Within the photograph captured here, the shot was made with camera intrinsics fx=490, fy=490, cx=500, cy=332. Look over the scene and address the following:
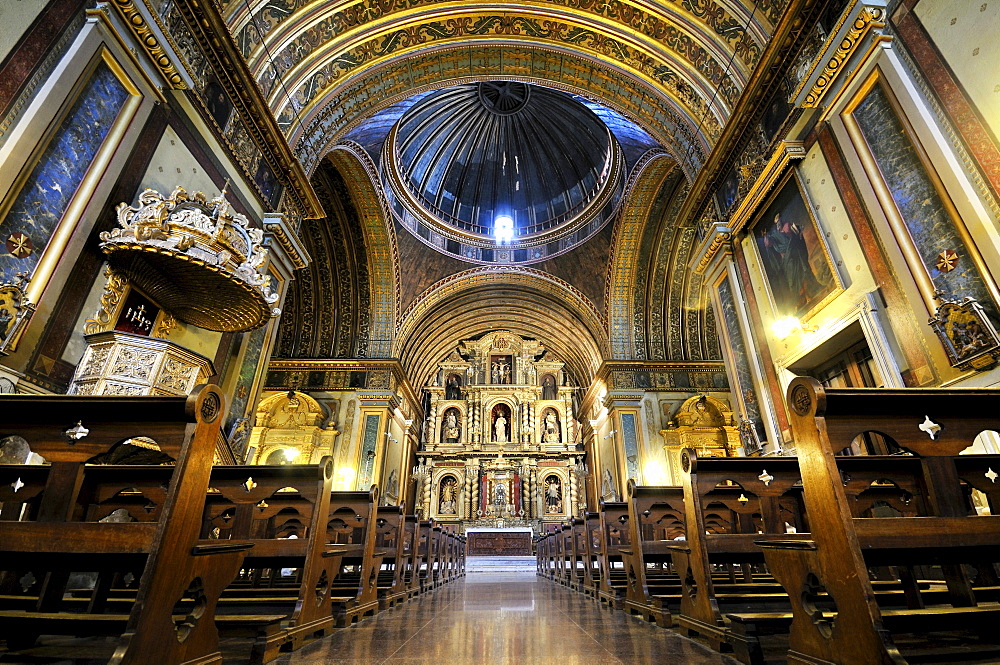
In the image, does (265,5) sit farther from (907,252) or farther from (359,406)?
(359,406)

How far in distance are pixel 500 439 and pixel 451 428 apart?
2.34 meters

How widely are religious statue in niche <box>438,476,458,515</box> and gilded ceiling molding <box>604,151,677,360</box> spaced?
1044 centimetres

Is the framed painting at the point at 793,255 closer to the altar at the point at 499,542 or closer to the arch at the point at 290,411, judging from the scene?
the arch at the point at 290,411

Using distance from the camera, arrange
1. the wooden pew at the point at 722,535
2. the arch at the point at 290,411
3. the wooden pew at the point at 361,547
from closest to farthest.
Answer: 1. the wooden pew at the point at 722,535
2. the wooden pew at the point at 361,547
3. the arch at the point at 290,411

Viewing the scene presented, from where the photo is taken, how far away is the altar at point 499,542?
1820 cm

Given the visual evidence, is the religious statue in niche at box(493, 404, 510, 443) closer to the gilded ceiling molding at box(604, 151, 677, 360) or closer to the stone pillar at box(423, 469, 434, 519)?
the stone pillar at box(423, 469, 434, 519)

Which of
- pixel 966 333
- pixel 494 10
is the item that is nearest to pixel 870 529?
pixel 966 333

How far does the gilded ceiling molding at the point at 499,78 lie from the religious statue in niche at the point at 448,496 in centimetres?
1610

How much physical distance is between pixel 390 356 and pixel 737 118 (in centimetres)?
1103

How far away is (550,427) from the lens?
2294 cm

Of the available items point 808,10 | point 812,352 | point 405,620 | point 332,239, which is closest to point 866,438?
point 812,352

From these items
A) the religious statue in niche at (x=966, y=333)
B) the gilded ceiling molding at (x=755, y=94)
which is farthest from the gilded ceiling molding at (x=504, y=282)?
the religious statue in niche at (x=966, y=333)

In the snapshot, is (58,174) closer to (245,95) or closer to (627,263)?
(245,95)

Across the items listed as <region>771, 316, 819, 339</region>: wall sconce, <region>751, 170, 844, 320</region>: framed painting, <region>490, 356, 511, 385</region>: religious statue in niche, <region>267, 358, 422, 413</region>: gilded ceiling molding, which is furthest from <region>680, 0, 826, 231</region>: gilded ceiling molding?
<region>490, 356, 511, 385</region>: religious statue in niche
